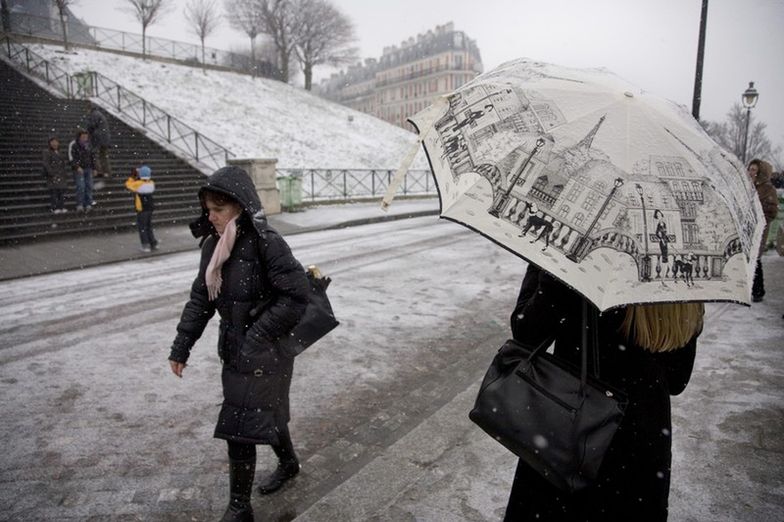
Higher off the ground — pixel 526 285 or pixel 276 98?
pixel 276 98

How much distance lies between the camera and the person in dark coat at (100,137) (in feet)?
52.4

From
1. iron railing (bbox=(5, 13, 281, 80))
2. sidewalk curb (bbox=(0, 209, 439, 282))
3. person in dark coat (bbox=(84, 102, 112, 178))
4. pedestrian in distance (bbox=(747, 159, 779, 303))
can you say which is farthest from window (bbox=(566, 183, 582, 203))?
iron railing (bbox=(5, 13, 281, 80))

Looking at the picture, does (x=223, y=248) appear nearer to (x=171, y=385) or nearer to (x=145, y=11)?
(x=171, y=385)

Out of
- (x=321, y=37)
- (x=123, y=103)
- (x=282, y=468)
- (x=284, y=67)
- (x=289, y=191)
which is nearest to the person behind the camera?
(x=282, y=468)

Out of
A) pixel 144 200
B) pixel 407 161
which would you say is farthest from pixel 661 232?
pixel 144 200

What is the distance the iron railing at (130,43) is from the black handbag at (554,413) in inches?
1658

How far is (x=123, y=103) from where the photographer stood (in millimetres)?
25578

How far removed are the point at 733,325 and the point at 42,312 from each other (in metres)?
8.78

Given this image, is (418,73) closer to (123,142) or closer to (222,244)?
(123,142)

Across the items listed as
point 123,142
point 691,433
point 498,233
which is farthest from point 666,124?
point 123,142

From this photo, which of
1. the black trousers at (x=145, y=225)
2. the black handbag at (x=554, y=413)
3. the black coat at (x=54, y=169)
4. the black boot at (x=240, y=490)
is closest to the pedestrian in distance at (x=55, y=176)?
the black coat at (x=54, y=169)

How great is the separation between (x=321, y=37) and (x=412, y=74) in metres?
35.9

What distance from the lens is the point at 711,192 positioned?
1727 millimetres

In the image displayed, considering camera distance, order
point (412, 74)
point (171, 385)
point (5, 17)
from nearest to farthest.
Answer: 1. point (171, 385)
2. point (5, 17)
3. point (412, 74)
